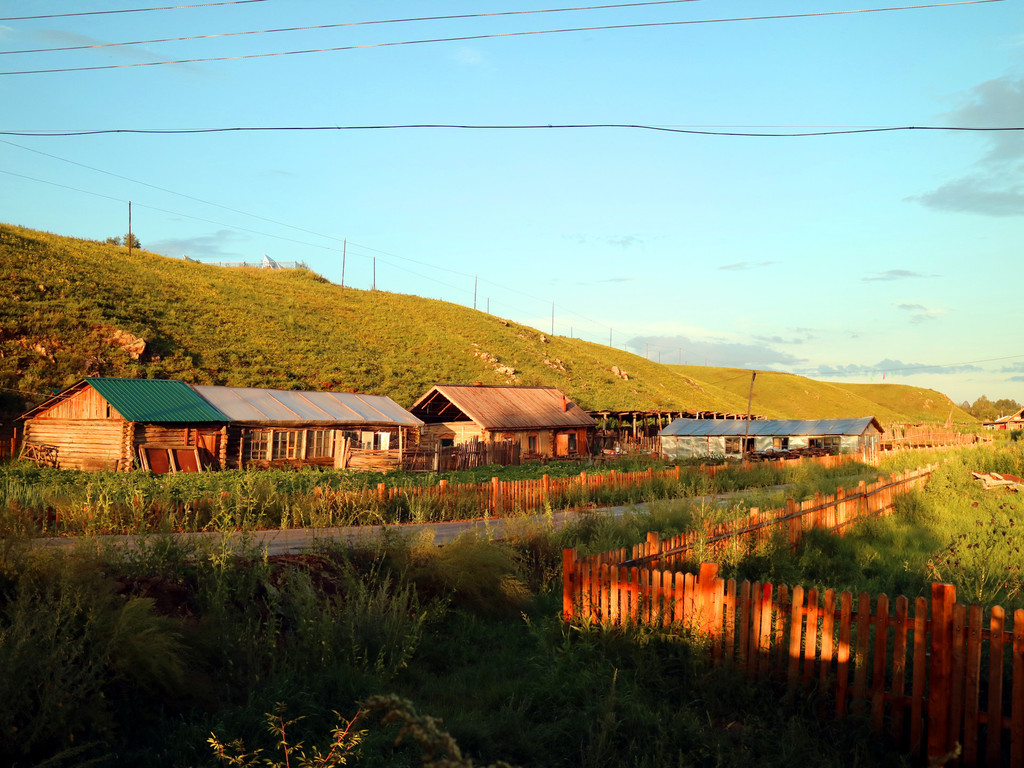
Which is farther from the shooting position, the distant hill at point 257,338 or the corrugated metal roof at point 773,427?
the corrugated metal roof at point 773,427

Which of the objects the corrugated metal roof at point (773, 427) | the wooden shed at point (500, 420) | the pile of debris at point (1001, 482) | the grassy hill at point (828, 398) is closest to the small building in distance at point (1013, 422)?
the grassy hill at point (828, 398)

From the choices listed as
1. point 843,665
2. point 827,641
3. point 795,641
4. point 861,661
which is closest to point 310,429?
point 795,641

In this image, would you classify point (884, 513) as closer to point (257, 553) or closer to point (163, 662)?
point (257, 553)

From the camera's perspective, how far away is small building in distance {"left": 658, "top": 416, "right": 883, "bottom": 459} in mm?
47562

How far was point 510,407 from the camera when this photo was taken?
138 feet

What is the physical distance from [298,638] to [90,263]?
203 ft

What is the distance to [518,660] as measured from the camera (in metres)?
7.11

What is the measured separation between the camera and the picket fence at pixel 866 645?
528cm

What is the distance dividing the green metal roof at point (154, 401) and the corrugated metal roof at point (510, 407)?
44.9 ft

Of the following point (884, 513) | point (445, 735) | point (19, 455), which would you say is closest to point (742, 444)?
point (884, 513)

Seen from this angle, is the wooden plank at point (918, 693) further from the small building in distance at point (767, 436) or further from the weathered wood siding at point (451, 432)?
the small building in distance at point (767, 436)

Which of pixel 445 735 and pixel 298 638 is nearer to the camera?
pixel 445 735

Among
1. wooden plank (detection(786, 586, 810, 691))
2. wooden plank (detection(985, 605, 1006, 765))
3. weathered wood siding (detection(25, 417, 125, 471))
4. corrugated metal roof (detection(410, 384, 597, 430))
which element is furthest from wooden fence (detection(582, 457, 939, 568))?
corrugated metal roof (detection(410, 384, 597, 430))

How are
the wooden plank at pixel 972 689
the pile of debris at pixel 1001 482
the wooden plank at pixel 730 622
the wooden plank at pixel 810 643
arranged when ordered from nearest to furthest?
the wooden plank at pixel 972 689 → the wooden plank at pixel 810 643 → the wooden plank at pixel 730 622 → the pile of debris at pixel 1001 482
